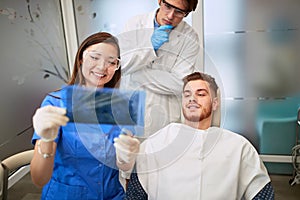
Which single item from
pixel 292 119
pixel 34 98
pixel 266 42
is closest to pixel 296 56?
pixel 266 42

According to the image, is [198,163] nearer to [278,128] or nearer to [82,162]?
[82,162]

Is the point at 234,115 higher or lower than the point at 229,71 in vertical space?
lower

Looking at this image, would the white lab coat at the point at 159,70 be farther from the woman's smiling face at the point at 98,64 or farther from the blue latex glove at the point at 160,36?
the woman's smiling face at the point at 98,64

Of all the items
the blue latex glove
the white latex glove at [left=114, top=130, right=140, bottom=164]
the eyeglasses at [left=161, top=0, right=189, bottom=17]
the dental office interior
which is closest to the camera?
the white latex glove at [left=114, top=130, right=140, bottom=164]

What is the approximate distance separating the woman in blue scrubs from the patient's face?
27cm

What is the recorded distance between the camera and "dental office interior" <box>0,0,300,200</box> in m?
1.97

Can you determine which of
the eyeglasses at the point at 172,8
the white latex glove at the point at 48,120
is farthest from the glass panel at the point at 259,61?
the white latex glove at the point at 48,120

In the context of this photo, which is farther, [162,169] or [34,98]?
[34,98]

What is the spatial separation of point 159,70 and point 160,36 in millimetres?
134

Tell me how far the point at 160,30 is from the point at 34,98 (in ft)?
2.92

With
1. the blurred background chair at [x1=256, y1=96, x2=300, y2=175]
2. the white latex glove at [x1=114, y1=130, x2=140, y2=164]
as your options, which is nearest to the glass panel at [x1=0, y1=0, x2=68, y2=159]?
the white latex glove at [x1=114, y1=130, x2=140, y2=164]

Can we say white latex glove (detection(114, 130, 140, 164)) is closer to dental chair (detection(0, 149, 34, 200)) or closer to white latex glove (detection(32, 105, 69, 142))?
white latex glove (detection(32, 105, 69, 142))

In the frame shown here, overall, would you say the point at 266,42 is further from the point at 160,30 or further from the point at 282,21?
the point at 160,30

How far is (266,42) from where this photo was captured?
221 cm
